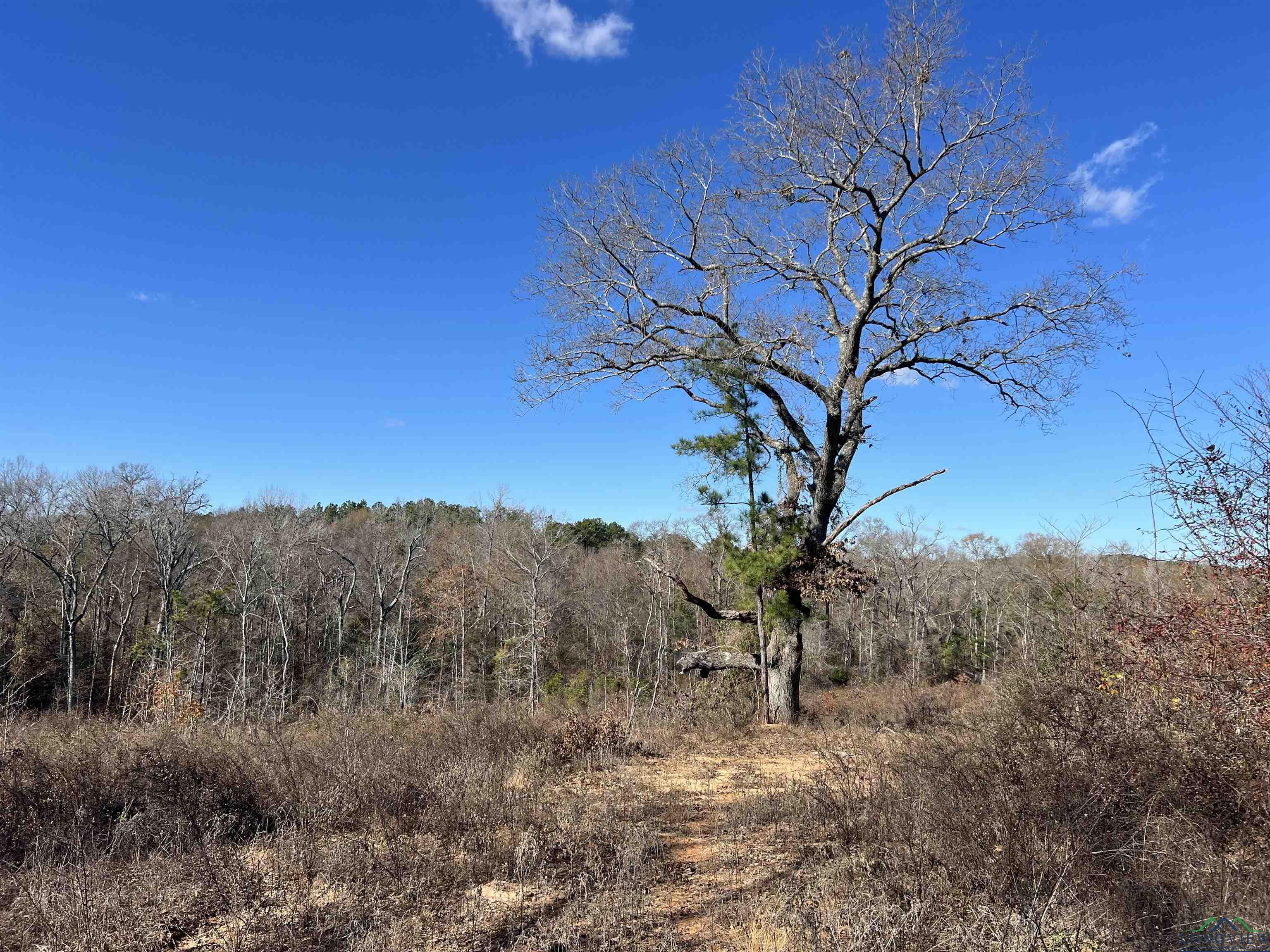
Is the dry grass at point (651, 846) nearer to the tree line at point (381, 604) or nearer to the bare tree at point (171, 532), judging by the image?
the tree line at point (381, 604)

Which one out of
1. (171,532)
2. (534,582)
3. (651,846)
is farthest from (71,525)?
(651,846)

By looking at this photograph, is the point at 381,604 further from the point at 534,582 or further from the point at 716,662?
the point at 716,662

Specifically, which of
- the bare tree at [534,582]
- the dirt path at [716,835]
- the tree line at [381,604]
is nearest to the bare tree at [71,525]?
the tree line at [381,604]

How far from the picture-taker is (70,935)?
3.48m

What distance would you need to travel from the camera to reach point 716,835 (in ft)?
18.8

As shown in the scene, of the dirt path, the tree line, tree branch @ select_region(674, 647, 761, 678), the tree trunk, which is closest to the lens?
the dirt path

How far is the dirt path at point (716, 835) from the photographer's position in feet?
13.3

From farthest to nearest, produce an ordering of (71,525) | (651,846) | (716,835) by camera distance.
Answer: (71,525), (716,835), (651,846)

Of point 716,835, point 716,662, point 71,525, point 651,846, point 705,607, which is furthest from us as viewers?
point 71,525

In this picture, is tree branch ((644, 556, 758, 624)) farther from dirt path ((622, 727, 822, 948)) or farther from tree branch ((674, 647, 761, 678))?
dirt path ((622, 727, 822, 948))

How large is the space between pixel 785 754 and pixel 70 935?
8668 millimetres

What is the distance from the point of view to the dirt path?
4051mm

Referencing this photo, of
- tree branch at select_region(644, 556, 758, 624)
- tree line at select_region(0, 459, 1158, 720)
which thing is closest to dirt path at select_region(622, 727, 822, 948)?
tree branch at select_region(644, 556, 758, 624)

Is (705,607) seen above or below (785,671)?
above
